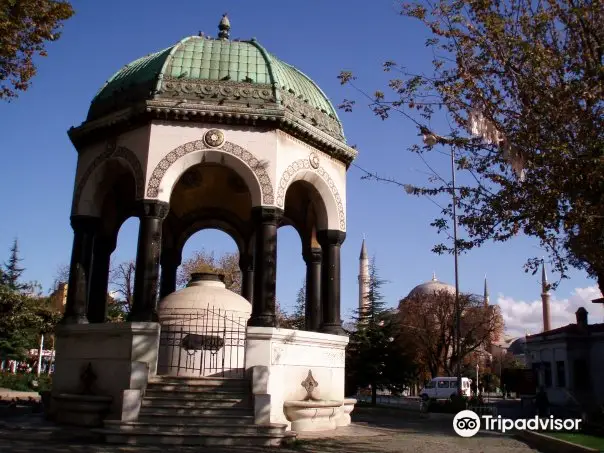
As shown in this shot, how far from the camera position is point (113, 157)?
47.5 feet

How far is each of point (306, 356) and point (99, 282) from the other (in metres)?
6.35

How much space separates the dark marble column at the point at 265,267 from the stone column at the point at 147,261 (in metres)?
2.14

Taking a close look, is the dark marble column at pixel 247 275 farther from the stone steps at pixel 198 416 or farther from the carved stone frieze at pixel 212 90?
the stone steps at pixel 198 416

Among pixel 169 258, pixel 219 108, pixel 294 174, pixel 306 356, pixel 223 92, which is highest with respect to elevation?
pixel 223 92

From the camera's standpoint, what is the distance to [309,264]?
17.3 metres

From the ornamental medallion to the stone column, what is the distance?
5.70 feet

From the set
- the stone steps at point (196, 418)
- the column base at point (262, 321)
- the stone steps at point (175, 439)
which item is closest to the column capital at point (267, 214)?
the column base at point (262, 321)

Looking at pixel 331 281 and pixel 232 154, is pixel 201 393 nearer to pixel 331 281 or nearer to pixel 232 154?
pixel 331 281

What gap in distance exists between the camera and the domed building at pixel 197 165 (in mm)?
12609

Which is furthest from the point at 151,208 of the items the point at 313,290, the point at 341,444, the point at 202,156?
the point at 341,444

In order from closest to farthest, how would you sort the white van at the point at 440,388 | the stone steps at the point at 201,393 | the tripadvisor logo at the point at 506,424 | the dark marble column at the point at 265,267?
the stone steps at the point at 201,393
the dark marble column at the point at 265,267
the tripadvisor logo at the point at 506,424
the white van at the point at 440,388

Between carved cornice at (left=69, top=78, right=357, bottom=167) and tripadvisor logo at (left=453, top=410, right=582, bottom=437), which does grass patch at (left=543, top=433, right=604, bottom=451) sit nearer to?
tripadvisor logo at (left=453, top=410, right=582, bottom=437)

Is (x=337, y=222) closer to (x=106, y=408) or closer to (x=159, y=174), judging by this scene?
(x=159, y=174)

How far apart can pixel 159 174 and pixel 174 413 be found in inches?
208
